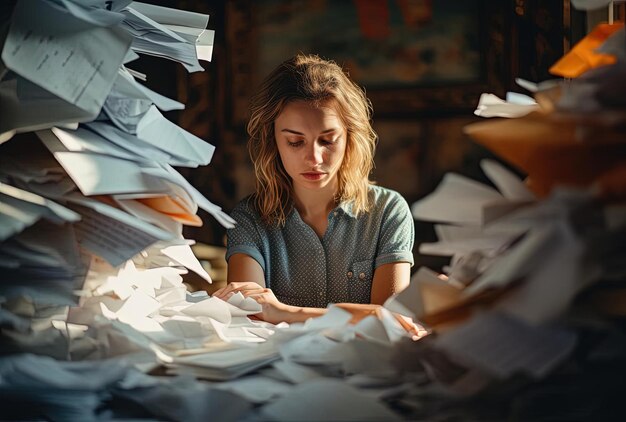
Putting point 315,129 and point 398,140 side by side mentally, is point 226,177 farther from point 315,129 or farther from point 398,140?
point 315,129

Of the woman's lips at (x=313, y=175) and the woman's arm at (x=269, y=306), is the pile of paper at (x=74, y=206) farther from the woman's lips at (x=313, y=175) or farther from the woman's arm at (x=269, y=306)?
the woman's lips at (x=313, y=175)

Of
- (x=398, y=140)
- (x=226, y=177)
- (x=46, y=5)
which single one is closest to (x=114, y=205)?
(x=46, y=5)

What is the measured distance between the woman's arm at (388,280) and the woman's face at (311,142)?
235mm

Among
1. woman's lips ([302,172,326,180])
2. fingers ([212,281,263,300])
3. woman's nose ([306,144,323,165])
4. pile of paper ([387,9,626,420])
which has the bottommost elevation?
fingers ([212,281,263,300])

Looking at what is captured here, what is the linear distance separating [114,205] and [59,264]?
53mm

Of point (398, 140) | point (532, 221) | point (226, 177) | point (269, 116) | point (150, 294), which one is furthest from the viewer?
point (226, 177)

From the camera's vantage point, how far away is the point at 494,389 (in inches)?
15.7

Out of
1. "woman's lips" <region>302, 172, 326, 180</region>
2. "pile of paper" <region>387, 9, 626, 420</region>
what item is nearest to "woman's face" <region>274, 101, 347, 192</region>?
"woman's lips" <region>302, 172, 326, 180</region>

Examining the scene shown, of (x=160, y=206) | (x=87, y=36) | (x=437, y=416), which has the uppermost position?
(x=87, y=36)

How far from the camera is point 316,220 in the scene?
1.74m

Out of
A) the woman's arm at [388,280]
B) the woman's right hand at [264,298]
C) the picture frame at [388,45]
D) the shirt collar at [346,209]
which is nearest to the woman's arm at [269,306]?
the woman's right hand at [264,298]

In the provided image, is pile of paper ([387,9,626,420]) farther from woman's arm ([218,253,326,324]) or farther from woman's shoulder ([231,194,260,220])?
woman's shoulder ([231,194,260,220])

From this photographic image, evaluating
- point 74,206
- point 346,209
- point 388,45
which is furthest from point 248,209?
point 388,45

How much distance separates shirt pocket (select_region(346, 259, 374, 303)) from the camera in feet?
5.54
